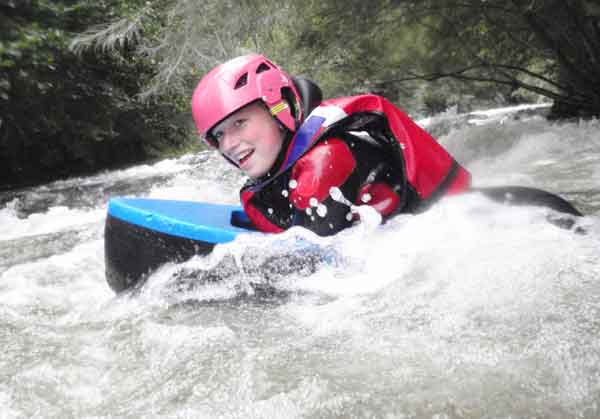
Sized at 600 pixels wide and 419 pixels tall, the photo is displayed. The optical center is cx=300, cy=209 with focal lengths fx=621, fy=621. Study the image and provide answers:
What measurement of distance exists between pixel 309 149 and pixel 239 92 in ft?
1.20

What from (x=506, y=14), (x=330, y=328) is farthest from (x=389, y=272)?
(x=506, y=14)

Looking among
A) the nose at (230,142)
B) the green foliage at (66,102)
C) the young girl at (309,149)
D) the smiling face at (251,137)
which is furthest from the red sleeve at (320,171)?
the green foliage at (66,102)

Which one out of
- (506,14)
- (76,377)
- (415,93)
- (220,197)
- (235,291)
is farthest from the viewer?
(415,93)

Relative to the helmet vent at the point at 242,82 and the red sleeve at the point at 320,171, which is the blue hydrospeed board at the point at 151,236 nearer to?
the red sleeve at the point at 320,171

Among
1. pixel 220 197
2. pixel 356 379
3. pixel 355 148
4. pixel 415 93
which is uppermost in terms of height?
pixel 355 148

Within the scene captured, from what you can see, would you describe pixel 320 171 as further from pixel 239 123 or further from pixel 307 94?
pixel 307 94

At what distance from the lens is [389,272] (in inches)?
96.0

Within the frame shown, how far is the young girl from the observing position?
95.2 inches

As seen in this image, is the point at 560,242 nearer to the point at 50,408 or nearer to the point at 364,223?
the point at 364,223

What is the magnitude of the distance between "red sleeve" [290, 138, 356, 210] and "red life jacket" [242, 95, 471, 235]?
0.04 metres

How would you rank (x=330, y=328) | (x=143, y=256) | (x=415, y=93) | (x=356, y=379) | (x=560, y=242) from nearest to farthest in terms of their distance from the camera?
(x=356, y=379), (x=330, y=328), (x=560, y=242), (x=143, y=256), (x=415, y=93)

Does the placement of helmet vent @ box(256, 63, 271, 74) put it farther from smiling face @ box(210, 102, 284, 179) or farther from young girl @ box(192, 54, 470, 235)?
smiling face @ box(210, 102, 284, 179)

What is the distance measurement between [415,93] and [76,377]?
15370 millimetres

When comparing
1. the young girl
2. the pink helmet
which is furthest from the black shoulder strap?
the pink helmet
